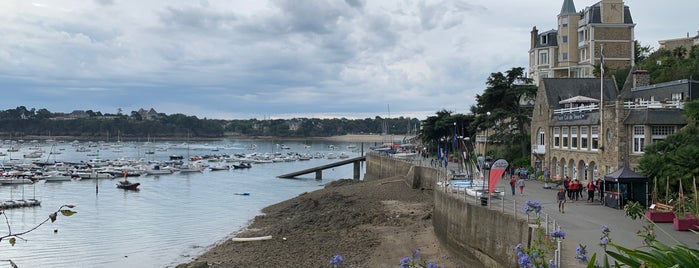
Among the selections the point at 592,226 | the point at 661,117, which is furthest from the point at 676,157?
the point at 592,226

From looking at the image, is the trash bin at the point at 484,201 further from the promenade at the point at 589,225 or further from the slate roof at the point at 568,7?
the slate roof at the point at 568,7

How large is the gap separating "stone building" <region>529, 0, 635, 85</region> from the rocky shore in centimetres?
2939

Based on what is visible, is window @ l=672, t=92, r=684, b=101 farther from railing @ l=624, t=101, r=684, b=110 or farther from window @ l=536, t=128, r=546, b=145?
window @ l=536, t=128, r=546, b=145

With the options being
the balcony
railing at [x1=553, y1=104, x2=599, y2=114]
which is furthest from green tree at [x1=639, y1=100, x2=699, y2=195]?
the balcony

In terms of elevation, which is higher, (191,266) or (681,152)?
(681,152)

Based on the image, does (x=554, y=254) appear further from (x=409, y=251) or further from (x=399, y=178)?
(x=399, y=178)

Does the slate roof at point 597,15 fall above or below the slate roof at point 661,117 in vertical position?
above

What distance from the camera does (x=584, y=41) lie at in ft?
228

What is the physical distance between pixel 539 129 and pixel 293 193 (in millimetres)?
29307

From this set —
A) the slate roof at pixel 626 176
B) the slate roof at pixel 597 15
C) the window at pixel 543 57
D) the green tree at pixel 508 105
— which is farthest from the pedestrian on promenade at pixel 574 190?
the window at pixel 543 57

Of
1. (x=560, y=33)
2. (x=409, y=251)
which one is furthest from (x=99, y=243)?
(x=560, y=33)

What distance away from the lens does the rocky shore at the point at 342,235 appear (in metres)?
27.9

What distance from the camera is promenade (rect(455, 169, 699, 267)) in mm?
16953

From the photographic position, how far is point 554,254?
15.5 meters
